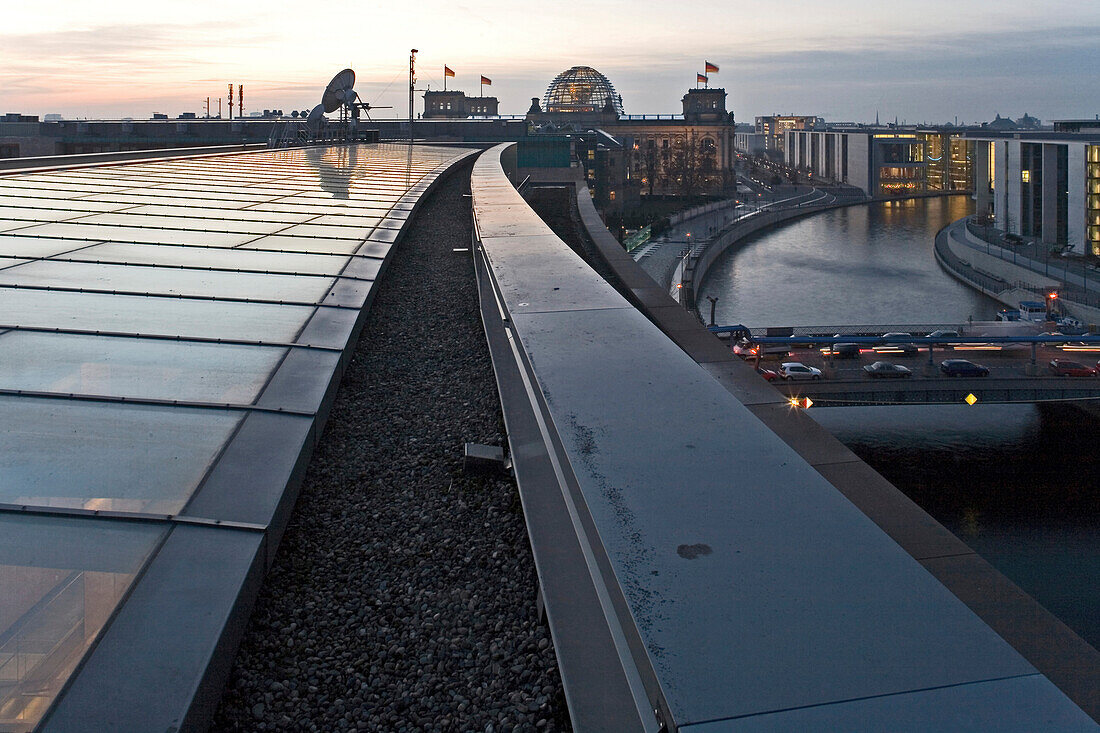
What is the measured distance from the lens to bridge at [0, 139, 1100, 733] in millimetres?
1694

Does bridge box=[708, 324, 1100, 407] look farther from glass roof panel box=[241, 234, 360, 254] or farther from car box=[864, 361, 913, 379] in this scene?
glass roof panel box=[241, 234, 360, 254]

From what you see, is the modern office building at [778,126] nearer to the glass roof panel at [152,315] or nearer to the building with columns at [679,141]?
the building with columns at [679,141]

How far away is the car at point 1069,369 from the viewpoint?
845 inches

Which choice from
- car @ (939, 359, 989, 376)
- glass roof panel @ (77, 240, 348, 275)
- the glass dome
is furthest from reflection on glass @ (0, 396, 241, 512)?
the glass dome

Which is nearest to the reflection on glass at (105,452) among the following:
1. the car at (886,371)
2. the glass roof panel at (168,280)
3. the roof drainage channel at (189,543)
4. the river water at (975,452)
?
the roof drainage channel at (189,543)

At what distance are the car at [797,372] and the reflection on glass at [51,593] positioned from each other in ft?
62.4

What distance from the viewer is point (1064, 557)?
15.4m

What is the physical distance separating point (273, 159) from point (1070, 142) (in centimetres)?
3644

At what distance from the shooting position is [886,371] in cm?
2156

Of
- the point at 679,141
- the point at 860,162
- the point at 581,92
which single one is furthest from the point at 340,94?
the point at 860,162

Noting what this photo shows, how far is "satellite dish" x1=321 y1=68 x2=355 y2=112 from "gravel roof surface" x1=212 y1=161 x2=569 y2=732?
3024 cm

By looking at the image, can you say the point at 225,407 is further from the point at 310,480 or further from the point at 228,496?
the point at 228,496

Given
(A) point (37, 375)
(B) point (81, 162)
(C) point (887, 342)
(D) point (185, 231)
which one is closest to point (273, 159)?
(B) point (81, 162)

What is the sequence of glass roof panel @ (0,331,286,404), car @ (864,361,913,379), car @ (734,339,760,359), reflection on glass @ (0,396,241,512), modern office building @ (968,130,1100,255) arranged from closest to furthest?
reflection on glass @ (0,396,241,512) → glass roof panel @ (0,331,286,404) → car @ (864,361,913,379) → car @ (734,339,760,359) → modern office building @ (968,130,1100,255)
